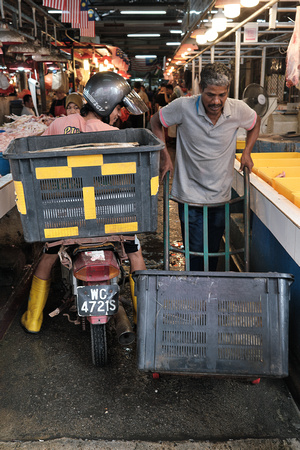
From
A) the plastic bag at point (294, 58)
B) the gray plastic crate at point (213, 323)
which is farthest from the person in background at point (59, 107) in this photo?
the gray plastic crate at point (213, 323)

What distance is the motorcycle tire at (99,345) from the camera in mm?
3143

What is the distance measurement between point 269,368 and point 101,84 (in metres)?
2.64

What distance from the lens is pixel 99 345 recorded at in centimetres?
322

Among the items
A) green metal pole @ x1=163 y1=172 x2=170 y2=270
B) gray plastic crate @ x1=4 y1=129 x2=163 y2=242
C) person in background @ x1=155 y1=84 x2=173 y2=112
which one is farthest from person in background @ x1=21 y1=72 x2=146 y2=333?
person in background @ x1=155 y1=84 x2=173 y2=112

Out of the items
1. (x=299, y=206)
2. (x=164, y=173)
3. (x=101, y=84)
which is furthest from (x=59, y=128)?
(x=299, y=206)

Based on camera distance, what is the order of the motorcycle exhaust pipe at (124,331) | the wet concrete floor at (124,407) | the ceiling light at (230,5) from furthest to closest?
the ceiling light at (230,5) < the motorcycle exhaust pipe at (124,331) < the wet concrete floor at (124,407)

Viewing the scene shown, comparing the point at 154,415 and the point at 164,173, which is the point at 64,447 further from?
the point at 164,173

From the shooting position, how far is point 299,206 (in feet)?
10.1

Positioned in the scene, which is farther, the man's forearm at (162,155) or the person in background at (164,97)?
the person in background at (164,97)

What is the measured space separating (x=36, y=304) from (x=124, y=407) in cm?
130

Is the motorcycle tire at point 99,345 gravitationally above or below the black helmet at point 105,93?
below

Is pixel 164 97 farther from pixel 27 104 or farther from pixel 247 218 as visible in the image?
pixel 247 218

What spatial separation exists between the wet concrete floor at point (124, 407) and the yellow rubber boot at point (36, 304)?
232 millimetres

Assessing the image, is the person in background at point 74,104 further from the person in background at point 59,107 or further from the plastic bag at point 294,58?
the plastic bag at point 294,58
